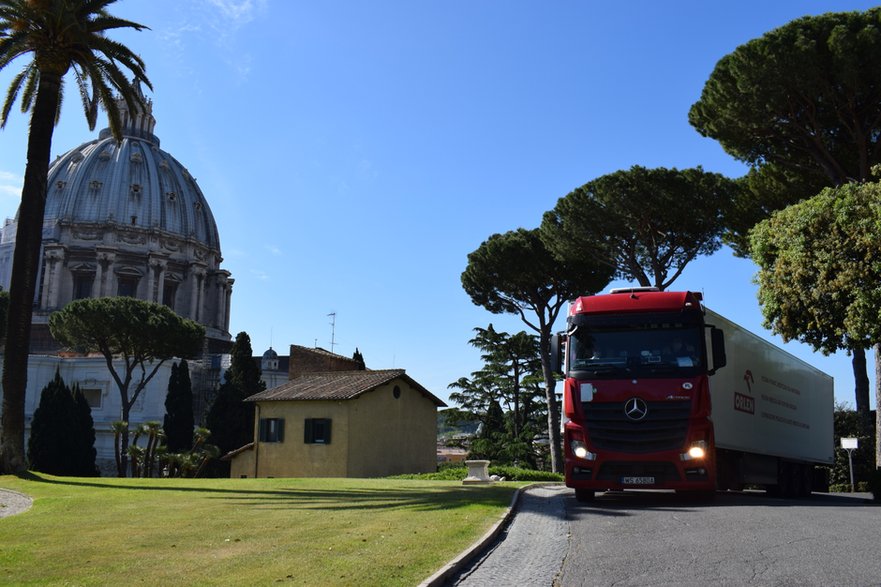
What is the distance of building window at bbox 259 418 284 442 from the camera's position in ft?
117

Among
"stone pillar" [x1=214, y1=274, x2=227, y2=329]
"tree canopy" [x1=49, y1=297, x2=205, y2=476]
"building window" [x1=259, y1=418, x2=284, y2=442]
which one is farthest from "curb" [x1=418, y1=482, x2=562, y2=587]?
"stone pillar" [x1=214, y1=274, x2=227, y2=329]

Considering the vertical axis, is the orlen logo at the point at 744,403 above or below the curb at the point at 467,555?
above

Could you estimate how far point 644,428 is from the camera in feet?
43.7

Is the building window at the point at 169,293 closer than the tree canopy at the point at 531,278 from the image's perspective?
No

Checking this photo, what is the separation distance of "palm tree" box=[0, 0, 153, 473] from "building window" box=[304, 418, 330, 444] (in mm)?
13173

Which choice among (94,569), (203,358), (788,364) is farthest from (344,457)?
(203,358)

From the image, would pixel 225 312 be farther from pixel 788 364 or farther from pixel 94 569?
pixel 94 569

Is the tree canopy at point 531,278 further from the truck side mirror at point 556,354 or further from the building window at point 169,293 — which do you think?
the building window at point 169,293

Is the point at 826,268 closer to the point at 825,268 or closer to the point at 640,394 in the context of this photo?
the point at 825,268

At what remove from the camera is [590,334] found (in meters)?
14.2

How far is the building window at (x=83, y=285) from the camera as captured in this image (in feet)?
365

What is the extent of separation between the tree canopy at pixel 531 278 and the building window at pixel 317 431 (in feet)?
42.1

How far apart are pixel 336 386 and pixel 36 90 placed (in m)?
17.4

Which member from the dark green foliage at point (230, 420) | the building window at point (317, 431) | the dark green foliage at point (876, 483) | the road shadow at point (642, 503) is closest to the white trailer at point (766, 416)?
the road shadow at point (642, 503)
